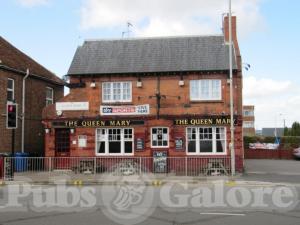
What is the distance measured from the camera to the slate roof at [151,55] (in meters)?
27.0

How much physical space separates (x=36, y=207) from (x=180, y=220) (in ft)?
14.0

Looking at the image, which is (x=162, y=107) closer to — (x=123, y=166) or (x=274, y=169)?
(x=123, y=166)

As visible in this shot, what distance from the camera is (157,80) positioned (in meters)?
27.0

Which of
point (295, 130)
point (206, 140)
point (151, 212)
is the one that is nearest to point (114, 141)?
point (206, 140)

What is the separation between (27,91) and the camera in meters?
30.3

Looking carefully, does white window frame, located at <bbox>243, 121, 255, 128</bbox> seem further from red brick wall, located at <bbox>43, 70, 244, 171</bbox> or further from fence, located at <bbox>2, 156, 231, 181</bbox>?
fence, located at <bbox>2, 156, 231, 181</bbox>

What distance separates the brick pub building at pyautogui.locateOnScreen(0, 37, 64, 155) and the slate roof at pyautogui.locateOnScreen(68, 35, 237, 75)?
3.89 meters

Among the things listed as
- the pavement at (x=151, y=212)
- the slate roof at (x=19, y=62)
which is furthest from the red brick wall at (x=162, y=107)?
the pavement at (x=151, y=212)

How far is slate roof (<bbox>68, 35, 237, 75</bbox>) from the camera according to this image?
27.0m

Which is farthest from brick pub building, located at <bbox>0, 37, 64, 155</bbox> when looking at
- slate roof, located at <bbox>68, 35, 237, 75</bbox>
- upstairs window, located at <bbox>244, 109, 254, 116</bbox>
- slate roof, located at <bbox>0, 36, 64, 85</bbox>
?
upstairs window, located at <bbox>244, 109, 254, 116</bbox>

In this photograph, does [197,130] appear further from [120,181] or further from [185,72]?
[120,181]

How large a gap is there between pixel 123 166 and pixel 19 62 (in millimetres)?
11344

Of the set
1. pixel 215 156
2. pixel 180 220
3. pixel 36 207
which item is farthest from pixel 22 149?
pixel 180 220

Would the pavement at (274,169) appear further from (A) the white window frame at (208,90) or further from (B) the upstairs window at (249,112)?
(B) the upstairs window at (249,112)
